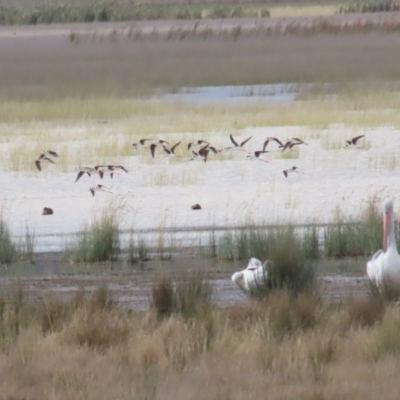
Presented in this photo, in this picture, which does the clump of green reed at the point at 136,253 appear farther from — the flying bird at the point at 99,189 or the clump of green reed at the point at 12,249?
the flying bird at the point at 99,189

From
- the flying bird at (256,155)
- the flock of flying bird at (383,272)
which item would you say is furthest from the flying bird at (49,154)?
the flock of flying bird at (383,272)

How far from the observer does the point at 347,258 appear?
10820mm

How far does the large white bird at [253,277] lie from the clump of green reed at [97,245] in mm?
2614

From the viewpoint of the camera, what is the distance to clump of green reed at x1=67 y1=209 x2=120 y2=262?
11.0m

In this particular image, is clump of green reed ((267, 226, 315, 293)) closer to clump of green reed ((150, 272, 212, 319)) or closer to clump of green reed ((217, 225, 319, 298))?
clump of green reed ((217, 225, 319, 298))

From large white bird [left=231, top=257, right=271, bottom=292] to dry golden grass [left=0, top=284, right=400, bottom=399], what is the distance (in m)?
0.44

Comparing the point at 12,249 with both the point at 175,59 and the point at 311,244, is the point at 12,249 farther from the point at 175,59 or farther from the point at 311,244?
the point at 175,59

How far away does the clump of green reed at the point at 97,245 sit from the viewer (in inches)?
435

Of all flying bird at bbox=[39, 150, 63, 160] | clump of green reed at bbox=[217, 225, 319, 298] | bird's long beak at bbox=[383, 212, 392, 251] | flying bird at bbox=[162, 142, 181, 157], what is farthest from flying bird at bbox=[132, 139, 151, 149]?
bird's long beak at bbox=[383, 212, 392, 251]

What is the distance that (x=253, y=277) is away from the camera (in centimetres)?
846

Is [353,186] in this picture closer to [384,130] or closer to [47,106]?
[384,130]

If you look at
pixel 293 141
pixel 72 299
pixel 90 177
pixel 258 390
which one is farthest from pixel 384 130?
pixel 258 390

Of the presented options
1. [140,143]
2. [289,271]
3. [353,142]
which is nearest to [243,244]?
[289,271]

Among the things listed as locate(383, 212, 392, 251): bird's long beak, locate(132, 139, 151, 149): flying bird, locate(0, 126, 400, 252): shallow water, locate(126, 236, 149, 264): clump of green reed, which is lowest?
locate(126, 236, 149, 264): clump of green reed
